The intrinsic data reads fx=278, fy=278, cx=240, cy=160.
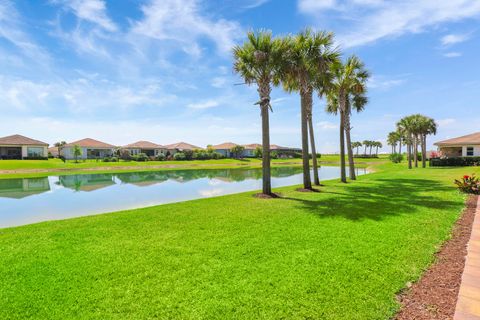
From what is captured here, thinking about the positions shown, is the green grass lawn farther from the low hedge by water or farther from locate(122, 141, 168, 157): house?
locate(122, 141, 168, 157): house

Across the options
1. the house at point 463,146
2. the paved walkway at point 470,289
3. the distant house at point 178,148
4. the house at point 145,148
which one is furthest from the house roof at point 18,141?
the house at point 463,146

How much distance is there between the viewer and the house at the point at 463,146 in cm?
3476

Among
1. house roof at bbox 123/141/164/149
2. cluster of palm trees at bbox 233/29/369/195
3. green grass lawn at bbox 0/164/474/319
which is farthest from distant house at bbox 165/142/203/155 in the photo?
green grass lawn at bbox 0/164/474/319

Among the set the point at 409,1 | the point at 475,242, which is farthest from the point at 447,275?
the point at 409,1

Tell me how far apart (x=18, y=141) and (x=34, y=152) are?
2.97 m

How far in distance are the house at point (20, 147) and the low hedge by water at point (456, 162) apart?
6312cm

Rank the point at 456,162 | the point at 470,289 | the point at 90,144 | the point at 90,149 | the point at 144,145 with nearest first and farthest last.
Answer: the point at 470,289 < the point at 456,162 < the point at 90,149 < the point at 90,144 < the point at 144,145

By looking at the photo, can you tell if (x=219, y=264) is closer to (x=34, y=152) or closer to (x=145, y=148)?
(x=34, y=152)

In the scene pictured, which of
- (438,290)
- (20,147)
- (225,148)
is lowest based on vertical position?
(438,290)

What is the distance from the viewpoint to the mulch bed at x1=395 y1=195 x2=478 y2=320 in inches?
135

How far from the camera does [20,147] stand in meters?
49.5

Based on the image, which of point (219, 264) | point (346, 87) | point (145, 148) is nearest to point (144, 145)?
point (145, 148)

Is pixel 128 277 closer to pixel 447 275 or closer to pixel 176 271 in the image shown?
pixel 176 271

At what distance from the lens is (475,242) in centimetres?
581
